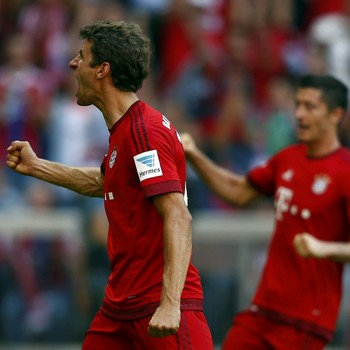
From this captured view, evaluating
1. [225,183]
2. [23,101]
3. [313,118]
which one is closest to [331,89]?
[313,118]

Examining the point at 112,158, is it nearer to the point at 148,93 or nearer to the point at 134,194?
the point at 134,194

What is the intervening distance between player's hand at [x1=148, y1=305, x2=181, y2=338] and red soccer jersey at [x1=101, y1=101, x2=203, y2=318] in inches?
16.9

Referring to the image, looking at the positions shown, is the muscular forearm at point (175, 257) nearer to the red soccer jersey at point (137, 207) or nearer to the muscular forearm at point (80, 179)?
the red soccer jersey at point (137, 207)

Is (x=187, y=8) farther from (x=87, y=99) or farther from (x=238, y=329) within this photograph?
(x=87, y=99)

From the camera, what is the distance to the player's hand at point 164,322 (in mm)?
5410

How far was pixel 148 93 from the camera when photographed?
42.7 feet

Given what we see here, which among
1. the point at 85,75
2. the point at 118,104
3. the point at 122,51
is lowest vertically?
the point at 118,104

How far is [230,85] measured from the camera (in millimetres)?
13383

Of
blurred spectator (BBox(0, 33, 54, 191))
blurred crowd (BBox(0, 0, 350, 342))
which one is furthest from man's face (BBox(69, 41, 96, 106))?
blurred spectator (BBox(0, 33, 54, 191))

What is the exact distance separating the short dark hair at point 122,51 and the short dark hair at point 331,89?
2151 mm

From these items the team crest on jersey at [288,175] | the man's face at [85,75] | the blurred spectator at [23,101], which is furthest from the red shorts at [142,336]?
the blurred spectator at [23,101]

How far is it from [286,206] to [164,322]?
2.42 m

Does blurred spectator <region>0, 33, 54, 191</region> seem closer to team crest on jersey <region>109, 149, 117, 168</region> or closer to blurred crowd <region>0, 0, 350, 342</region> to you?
blurred crowd <region>0, 0, 350, 342</region>

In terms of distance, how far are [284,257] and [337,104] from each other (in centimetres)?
118
